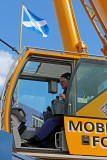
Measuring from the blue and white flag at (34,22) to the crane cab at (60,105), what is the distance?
821 centimetres

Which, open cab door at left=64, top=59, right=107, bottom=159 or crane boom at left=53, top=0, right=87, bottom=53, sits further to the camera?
crane boom at left=53, top=0, right=87, bottom=53

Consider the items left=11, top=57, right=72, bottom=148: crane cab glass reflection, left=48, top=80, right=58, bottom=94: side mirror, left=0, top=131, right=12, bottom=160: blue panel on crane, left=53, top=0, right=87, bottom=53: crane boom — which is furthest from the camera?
left=53, top=0, right=87, bottom=53: crane boom

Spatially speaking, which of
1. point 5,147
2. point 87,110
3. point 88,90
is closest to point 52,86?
point 88,90

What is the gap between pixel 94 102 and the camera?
3889 millimetres

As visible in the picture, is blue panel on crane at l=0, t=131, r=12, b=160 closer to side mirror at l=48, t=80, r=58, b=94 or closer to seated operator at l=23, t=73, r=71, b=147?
seated operator at l=23, t=73, r=71, b=147

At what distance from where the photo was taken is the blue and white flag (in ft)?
41.4

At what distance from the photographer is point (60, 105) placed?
401cm

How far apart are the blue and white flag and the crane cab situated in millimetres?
8213

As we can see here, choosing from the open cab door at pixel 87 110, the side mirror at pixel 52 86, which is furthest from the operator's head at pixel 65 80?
the side mirror at pixel 52 86

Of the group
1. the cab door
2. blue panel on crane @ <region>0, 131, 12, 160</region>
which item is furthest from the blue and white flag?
blue panel on crane @ <region>0, 131, 12, 160</region>

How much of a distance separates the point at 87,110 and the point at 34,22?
9543 mm

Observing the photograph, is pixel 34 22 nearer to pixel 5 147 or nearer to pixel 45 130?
pixel 45 130

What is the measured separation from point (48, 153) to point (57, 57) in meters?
1.39

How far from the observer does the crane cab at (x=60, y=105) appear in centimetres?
360
